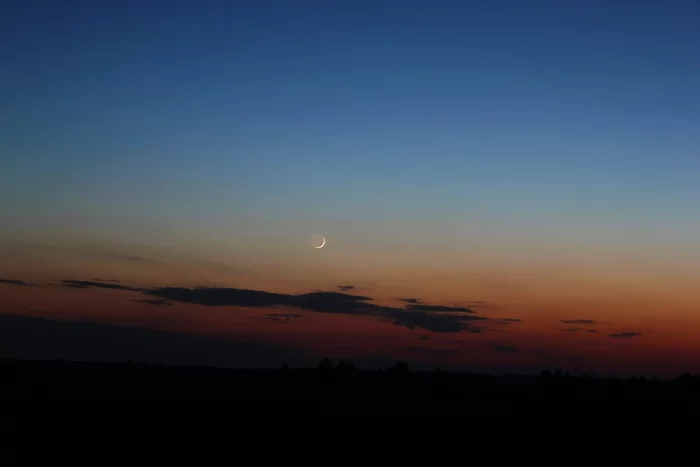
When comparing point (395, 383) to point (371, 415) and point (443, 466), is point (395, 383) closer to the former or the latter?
point (371, 415)

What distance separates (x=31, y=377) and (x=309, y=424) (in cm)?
2963

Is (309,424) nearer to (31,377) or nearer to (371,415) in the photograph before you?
(371,415)

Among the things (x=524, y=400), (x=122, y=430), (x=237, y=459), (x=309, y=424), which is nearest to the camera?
(x=237, y=459)

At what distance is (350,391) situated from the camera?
5394 cm

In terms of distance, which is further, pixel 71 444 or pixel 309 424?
pixel 309 424

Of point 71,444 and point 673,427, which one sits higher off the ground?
point 673,427

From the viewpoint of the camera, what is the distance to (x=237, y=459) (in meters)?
34.6

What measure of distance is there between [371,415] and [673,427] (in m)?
17.2

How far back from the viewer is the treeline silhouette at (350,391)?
4822 centimetres

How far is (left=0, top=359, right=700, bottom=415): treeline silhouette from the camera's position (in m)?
48.2

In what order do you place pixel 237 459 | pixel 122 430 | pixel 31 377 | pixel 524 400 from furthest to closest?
1. pixel 31 377
2. pixel 524 400
3. pixel 122 430
4. pixel 237 459

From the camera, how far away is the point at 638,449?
39875mm

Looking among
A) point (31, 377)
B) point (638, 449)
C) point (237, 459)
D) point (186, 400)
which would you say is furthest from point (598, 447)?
point (31, 377)

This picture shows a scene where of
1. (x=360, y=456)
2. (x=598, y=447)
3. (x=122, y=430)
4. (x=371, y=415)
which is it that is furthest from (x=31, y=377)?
(x=598, y=447)
